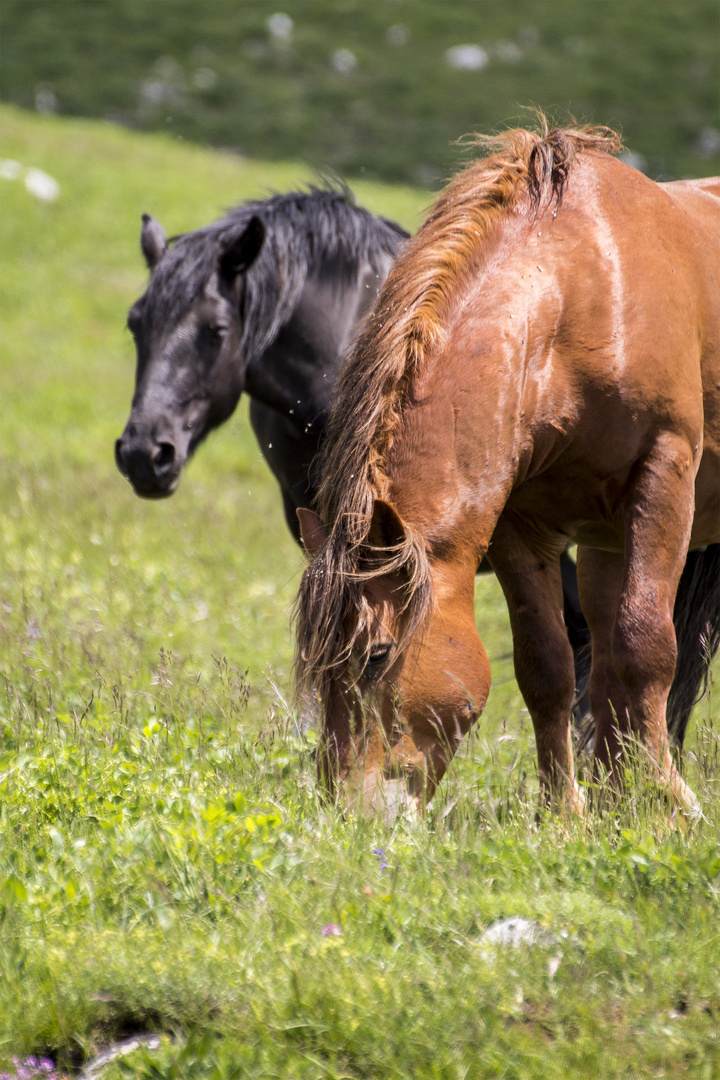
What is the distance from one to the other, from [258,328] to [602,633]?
86.2 inches

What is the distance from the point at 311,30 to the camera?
39375mm

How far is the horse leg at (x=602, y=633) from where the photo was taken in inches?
148

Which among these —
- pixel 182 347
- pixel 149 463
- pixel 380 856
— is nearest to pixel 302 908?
pixel 380 856

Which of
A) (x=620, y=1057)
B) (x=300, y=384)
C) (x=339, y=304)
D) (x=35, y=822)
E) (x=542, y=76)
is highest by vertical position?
(x=542, y=76)

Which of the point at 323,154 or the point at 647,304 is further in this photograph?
the point at 323,154

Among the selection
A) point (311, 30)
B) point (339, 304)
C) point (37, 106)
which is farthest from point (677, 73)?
point (339, 304)

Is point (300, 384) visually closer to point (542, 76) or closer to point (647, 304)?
point (647, 304)

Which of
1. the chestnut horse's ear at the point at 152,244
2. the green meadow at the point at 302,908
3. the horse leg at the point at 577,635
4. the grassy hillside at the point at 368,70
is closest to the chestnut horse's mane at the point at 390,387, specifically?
the green meadow at the point at 302,908

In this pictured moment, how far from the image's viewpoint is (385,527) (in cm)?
283

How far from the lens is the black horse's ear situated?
4867 millimetres

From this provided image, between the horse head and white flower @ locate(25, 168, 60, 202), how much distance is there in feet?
65.9

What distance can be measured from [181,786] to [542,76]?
3719 cm

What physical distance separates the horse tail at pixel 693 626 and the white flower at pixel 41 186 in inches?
759

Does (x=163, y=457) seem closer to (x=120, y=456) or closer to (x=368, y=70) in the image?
(x=120, y=456)
